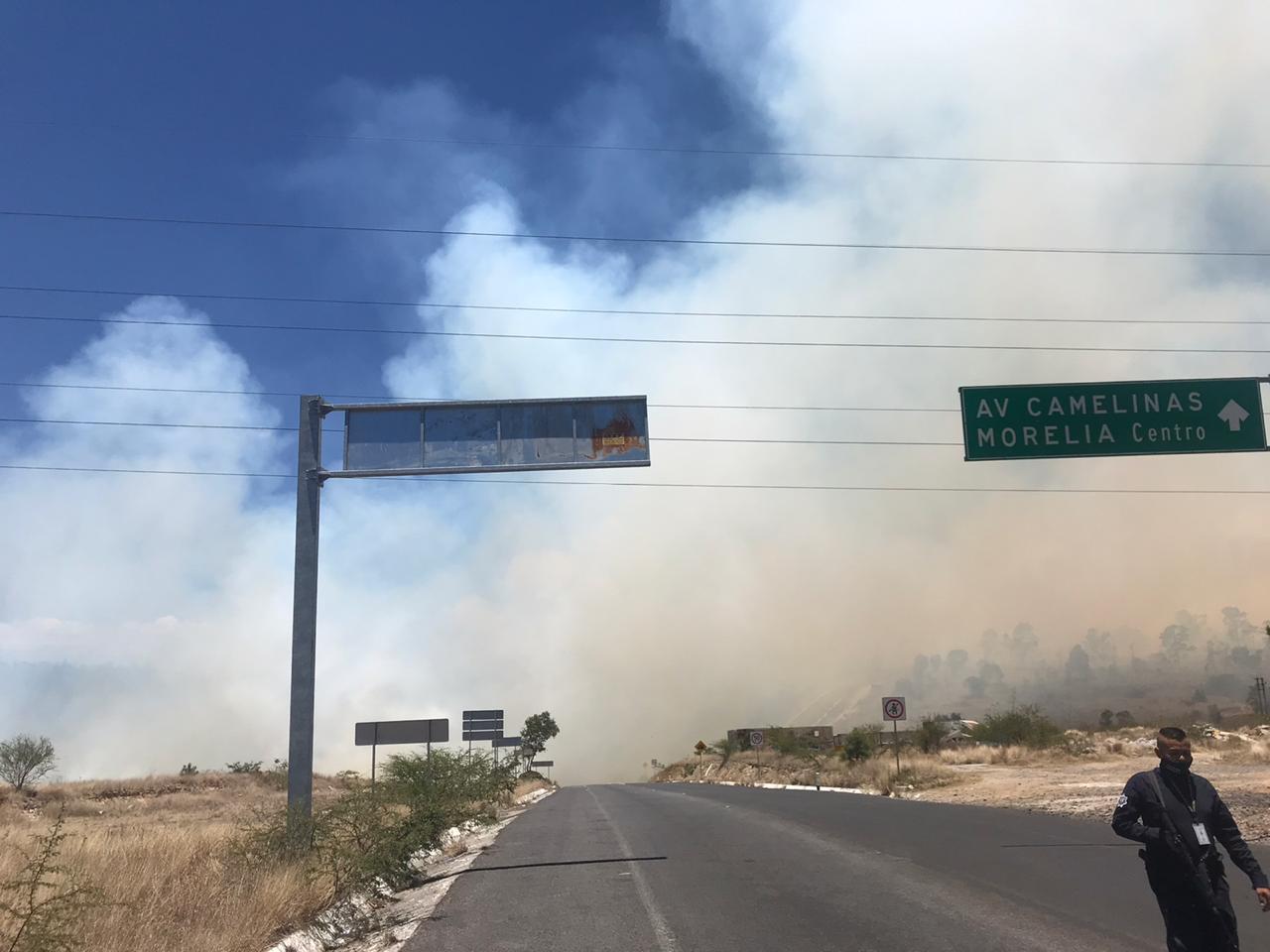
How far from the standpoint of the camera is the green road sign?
1876 cm

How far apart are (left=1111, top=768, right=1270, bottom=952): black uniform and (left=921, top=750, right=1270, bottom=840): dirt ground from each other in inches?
453

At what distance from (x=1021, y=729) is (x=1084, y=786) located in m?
29.3

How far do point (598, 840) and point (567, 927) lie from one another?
32.4 feet

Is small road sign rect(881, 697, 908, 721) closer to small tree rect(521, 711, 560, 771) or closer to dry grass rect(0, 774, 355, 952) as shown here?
dry grass rect(0, 774, 355, 952)

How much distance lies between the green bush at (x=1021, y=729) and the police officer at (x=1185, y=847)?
4937 centimetres

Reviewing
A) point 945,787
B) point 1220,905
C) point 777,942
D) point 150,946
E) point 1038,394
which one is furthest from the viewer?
point 945,787

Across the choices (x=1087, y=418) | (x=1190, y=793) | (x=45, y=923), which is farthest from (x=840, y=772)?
(x=45, y=923)

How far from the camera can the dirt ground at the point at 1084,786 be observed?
2139 cm

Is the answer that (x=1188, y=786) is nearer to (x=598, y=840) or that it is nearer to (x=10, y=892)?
(x=10, y=892)

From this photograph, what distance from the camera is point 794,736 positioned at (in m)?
86.1

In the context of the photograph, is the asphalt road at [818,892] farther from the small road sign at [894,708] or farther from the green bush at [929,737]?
the green bush at [929,737]

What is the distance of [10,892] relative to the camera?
10492 millimetres

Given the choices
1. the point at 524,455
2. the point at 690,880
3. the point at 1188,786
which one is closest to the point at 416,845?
the point at 690,880

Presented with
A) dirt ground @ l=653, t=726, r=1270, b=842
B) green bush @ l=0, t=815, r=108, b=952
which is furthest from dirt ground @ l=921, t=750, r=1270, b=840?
green bush @ l=0, t=815, r=108, b=952
